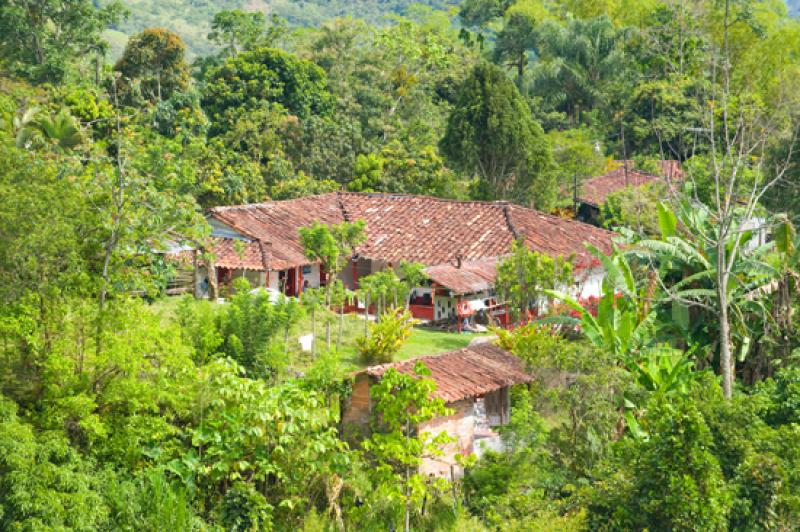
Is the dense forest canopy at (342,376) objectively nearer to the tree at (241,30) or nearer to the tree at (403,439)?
the tree at (403,439)

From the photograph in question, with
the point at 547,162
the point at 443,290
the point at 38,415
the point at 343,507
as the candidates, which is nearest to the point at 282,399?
the point at 343,507

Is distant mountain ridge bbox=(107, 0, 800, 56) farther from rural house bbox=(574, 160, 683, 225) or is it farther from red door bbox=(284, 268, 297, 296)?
red door bbox=(284, 268, 297, 296)

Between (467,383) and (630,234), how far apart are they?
17.6ft

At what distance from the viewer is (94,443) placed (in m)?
12.9

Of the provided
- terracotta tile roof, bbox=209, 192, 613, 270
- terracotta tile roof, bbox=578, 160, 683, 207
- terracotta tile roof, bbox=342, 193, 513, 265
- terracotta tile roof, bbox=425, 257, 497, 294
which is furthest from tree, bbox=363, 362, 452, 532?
terracotta tile roof, bbox=578, 160, 683, 207

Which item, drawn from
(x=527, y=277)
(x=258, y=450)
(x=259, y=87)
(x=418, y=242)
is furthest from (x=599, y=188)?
(x=258, y=450)

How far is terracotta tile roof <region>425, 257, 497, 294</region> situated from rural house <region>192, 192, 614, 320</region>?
22 millimetres

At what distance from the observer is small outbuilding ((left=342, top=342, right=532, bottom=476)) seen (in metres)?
14.9

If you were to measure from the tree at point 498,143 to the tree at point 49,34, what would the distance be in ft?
35.5

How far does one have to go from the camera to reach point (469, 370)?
16031mm

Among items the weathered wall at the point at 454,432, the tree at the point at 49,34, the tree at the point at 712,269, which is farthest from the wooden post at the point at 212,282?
the tree at the point at 49,34

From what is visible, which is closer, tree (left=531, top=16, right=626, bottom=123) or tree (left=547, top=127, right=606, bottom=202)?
tree (left=547, top=127, right=606, bottom=202)

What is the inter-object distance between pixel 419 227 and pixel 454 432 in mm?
11662

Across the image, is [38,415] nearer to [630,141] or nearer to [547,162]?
[547,162]
